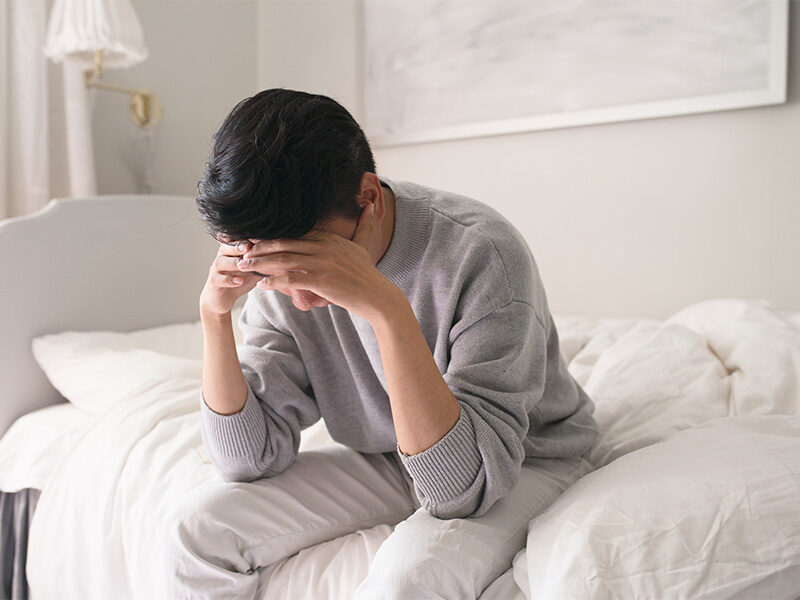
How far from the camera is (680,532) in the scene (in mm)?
616

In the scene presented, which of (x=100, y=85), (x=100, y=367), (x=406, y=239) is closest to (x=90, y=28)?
(x=100, y=85)

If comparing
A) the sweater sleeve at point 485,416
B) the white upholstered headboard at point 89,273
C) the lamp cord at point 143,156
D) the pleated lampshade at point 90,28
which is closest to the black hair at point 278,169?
the sweater sleeve at point 485,416

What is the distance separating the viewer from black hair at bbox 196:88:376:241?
658 mm

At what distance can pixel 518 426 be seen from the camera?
2.56ft

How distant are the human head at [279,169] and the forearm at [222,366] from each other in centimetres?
21

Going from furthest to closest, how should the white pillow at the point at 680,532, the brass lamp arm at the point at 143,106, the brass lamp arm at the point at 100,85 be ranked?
the brass lamp arm at the point at 143,106 < the brass lamp arm at the point at 100,85 < the white pillow at the point at 680,532

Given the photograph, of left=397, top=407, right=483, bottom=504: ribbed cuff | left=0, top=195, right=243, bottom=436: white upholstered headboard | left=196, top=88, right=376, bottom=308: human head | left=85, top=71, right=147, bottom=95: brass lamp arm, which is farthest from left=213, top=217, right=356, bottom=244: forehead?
left=85, top=71, right=147, bottom=95: brass lamp arm

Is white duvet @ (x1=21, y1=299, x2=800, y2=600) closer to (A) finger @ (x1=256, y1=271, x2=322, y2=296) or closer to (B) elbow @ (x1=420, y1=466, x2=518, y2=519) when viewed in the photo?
(B) elbow @ (x1=420, y1=466, x2=518, y2=519)

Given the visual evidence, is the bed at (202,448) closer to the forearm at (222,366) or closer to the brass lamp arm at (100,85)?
the forearm at (222,366)

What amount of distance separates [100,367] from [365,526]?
29.6 inches

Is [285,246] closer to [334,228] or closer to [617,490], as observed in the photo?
[334,228]

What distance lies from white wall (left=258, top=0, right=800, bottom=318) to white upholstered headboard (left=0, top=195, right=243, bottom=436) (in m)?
0.80

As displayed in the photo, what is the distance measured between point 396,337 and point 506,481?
0.20 m

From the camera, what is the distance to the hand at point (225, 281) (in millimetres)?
789
